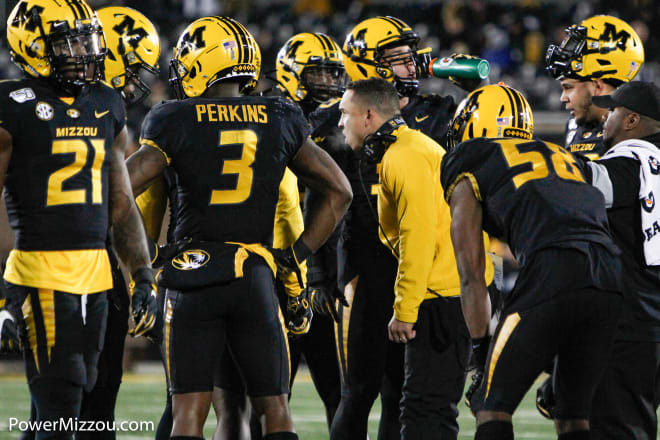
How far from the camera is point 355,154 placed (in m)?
5.35

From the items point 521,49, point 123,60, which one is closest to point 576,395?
point 123,60

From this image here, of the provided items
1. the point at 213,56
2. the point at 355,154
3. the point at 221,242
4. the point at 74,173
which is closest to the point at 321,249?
the point at 355,154

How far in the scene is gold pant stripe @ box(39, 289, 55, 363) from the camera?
3781mm

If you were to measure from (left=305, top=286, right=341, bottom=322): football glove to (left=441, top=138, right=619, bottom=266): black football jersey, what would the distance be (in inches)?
53.4

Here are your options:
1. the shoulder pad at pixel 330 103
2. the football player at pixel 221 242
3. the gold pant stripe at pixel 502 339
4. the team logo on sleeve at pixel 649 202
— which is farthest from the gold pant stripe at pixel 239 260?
the shoulder pad at pixel 330 103

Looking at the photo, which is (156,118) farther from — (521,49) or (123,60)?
(521,49)

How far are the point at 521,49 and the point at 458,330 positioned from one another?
12.1 m

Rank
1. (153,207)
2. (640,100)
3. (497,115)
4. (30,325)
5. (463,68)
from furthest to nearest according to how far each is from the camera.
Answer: (463,68), (153,207), (497,115), (640,100), (30,325)

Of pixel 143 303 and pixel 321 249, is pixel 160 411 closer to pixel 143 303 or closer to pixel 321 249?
pixel 321 249

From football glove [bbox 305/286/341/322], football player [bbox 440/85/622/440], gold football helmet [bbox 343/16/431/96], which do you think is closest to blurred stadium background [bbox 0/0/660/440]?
gold football helmet [bbox 343/16/431/96]

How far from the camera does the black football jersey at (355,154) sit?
5254 mm

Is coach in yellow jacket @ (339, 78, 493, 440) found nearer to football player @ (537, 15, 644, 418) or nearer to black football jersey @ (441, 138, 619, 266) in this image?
black football jersey @ (441, 138, 619, 266)

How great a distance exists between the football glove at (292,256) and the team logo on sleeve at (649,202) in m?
1.41

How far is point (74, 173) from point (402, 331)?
63.6 inches
